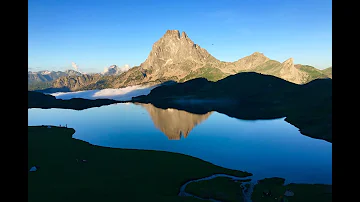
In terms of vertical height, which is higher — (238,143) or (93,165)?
(238,143)

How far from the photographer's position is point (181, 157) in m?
83.9

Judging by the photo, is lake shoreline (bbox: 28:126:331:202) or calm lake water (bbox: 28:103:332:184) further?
calm lake water (bbox: 28:103:332:184)

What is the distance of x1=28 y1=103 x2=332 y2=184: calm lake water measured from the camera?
73606mm

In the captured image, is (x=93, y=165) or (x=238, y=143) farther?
(x=238, y=143)

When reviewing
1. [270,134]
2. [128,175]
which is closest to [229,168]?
[128,175]

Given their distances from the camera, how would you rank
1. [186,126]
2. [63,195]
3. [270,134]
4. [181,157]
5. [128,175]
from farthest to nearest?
[186,126] < [270,134] < [181,157] < [128,175] < [63,195]

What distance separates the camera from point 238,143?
106 m

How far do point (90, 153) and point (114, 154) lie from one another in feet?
30.8

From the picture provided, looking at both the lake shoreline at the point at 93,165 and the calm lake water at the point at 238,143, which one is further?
the calm lake water at the point at 238,143

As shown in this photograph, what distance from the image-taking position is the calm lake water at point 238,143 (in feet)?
241
